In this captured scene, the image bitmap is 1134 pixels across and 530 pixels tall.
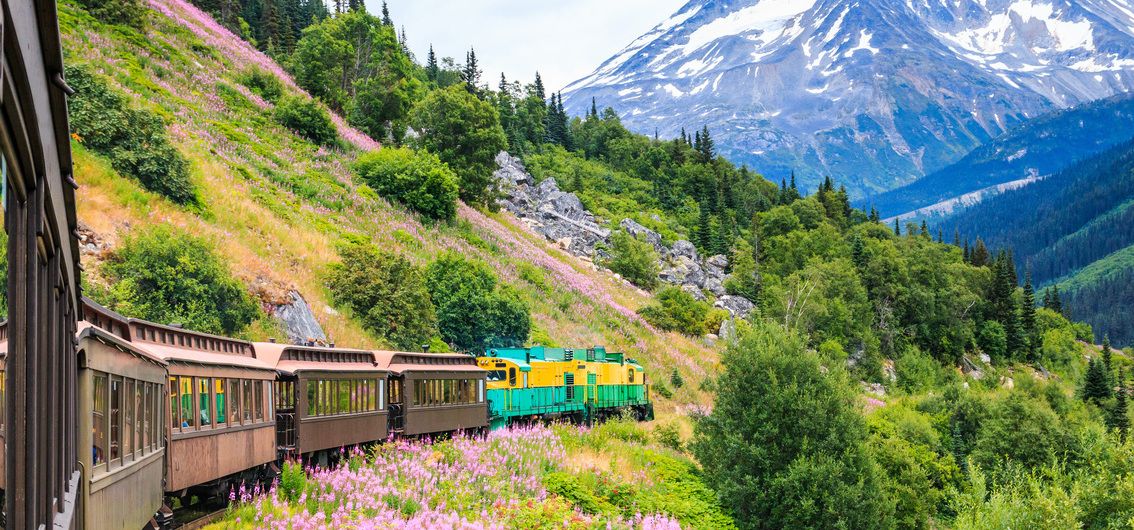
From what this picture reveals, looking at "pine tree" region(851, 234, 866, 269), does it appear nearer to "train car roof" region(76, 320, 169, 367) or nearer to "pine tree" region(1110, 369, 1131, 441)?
"pine tree" region(1110, 369, 1131, 441)

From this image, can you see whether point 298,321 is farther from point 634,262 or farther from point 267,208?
point 634,262

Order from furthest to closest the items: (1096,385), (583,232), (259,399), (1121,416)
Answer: (583,232)
(1096,385)
(1121,416)
(259,399)

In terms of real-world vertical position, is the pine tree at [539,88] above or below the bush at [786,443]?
above

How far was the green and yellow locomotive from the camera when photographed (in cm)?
2886

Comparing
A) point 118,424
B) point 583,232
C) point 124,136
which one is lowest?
point 118,424

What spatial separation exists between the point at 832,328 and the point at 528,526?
6449cm

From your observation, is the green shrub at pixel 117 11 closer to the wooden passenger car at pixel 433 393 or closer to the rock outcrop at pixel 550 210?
the rock outcrop at pixel 550 210

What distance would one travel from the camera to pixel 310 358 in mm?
18359

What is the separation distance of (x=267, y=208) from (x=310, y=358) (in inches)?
779

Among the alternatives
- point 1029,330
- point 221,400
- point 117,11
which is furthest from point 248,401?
point 1029,330

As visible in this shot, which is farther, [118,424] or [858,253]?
[858,253]

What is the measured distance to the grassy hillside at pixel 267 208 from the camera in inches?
1116

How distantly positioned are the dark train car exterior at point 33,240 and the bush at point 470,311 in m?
32.1

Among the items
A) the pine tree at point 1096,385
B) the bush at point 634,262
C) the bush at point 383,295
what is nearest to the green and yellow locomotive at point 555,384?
the bush at point 383,295
